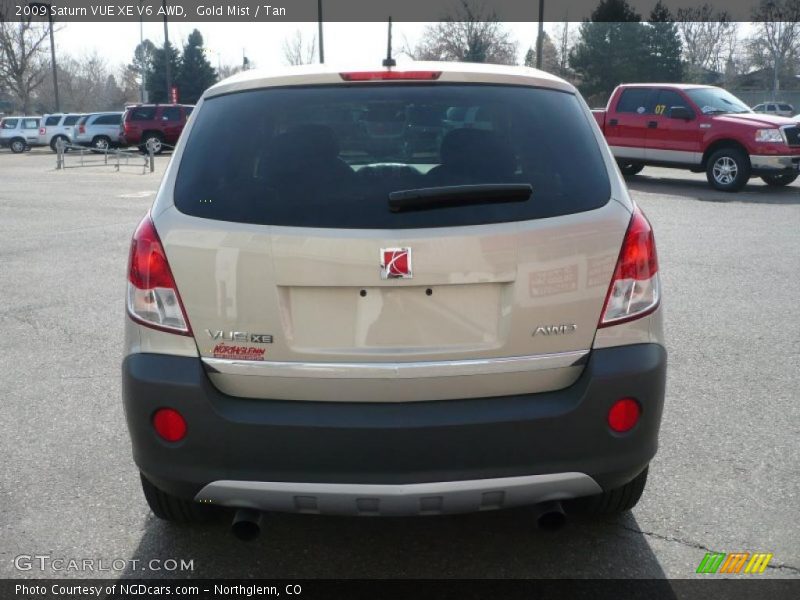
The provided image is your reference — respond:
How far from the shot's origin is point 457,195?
2838 mm

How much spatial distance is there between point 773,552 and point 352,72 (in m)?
2.36

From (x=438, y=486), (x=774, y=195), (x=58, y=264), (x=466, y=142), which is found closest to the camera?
(x=438, y=486)

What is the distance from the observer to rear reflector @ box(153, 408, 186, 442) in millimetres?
2865

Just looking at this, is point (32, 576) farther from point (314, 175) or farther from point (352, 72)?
point (352, 72)

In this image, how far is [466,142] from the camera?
10.0 feet

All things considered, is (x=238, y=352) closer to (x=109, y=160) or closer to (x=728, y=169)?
(x=728, y=169)

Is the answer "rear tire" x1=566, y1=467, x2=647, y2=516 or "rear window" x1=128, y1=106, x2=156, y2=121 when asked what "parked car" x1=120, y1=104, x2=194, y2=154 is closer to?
"rear window" x1=128, y1=106, x2=156, y2=121

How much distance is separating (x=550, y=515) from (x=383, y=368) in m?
0.81

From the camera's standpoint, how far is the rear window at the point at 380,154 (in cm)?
287

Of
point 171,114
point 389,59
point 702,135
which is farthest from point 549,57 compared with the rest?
point 389,59

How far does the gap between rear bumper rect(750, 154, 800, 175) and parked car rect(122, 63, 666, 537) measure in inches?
576

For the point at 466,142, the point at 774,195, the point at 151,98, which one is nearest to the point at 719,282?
the point at 466,142

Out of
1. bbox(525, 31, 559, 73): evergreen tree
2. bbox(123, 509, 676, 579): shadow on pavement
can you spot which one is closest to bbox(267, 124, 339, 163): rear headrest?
bbox(123, 509, 676, 579): shadow on pavement

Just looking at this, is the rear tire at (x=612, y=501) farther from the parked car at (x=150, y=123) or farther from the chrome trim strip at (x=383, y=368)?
the parked car at (x=150, y=123)
